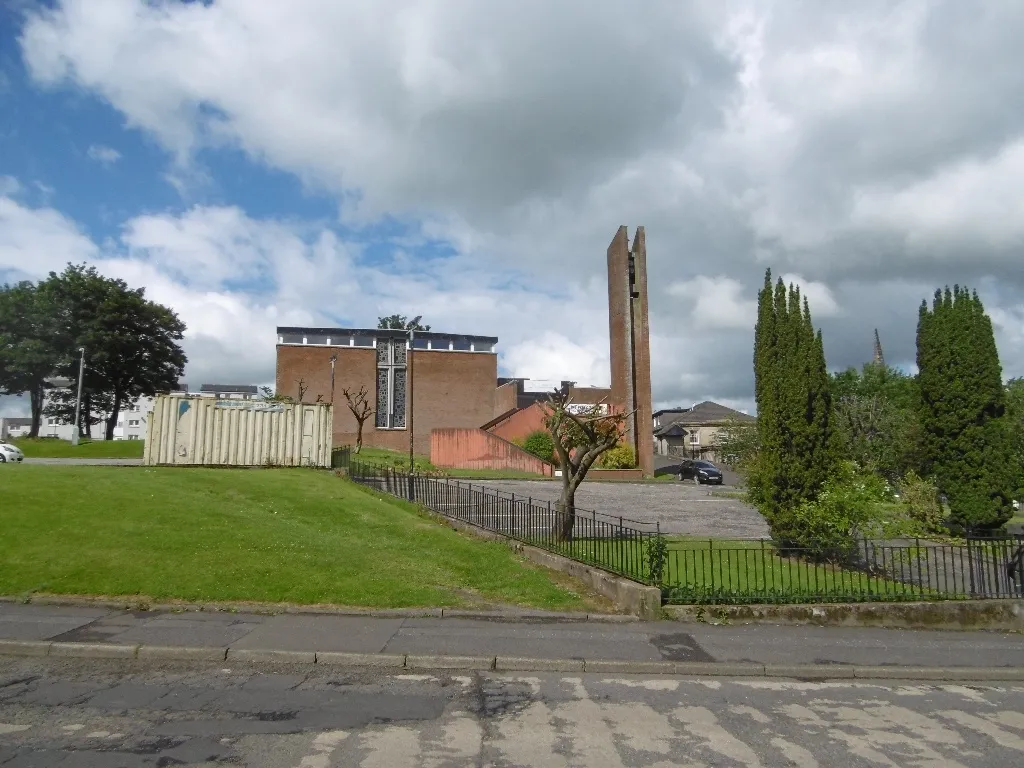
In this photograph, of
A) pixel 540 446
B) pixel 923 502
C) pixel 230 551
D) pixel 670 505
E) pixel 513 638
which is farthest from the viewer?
pixel 540 446

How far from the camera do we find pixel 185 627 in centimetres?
861

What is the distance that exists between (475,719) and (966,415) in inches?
680

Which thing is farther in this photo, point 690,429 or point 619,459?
point 690,429

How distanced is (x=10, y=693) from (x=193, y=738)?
8.12 ft

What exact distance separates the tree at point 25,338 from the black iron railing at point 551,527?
39736 mm

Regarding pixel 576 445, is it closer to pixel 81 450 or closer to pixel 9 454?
pixel 9 454

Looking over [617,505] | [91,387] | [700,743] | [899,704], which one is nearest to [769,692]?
[899,704]

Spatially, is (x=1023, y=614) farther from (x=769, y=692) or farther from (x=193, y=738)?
(x=193, y=738)

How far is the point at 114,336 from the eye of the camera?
50312 millimetres

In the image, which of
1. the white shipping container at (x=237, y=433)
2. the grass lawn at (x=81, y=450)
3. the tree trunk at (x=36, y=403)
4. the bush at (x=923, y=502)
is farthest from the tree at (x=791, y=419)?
the tree trunk at (x=36, y=403)

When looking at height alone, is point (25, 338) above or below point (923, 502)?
above

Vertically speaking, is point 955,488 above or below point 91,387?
below

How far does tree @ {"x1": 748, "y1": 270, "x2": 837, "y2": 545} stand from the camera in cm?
1453

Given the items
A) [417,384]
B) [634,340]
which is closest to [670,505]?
[634,340]
